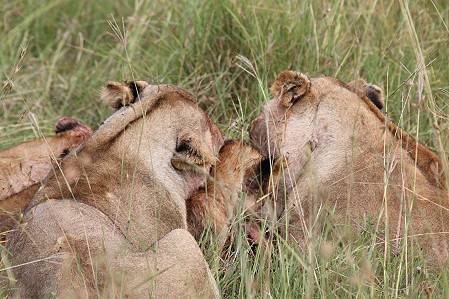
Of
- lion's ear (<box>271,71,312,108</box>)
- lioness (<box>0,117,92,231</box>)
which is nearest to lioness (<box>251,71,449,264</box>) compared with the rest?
lion's ear (<box>271,71,312,108</box>)

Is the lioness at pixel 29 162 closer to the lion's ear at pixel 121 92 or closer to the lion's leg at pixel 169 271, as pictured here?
the lion's ear at pixel 121 92

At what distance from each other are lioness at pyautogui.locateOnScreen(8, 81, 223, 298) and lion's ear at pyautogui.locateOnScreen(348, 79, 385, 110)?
0.76m

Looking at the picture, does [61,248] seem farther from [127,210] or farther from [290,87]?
[290,87]

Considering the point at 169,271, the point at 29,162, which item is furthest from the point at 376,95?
the point at 29,162

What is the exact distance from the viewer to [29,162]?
5914 millimetres

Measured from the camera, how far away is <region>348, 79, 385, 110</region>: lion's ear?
5594 mm

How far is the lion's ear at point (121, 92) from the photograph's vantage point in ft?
17.6

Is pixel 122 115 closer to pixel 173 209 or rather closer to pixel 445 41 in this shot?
pixel 173 209

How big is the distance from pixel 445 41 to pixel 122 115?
7.35 feet

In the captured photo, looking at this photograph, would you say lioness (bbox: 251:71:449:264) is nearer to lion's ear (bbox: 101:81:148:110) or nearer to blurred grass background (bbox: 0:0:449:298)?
blurred grass background (bbox: 0:0:449:298)

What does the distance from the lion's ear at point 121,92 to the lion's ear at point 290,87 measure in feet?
2.14

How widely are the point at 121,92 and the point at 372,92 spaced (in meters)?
1.25

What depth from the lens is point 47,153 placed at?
5938 millimetres

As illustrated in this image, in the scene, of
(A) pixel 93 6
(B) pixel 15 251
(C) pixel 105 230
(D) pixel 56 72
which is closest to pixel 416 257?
(C) pixel 105 230
